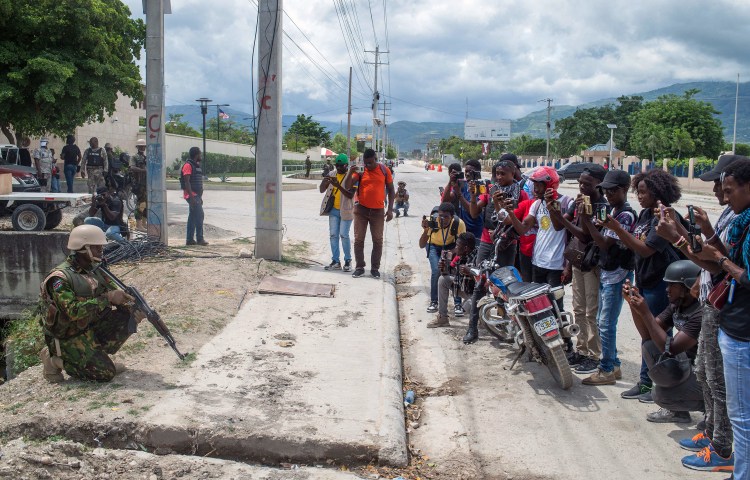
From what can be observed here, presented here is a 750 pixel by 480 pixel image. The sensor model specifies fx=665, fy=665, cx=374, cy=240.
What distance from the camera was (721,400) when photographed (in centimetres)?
398

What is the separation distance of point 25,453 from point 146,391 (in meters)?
1.01

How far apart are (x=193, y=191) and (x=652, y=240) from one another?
8.34 meters

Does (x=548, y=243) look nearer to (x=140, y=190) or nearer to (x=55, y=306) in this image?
(x=55, y=306)

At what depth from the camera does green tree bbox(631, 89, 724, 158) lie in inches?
2514

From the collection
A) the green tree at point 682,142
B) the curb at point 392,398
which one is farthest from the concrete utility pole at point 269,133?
the green tree at point 682,142

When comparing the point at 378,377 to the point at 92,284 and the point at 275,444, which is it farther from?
the point at 92,284

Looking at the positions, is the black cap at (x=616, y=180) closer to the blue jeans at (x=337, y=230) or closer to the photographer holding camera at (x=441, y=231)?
the photographer holding camera at (x=441, y=231)

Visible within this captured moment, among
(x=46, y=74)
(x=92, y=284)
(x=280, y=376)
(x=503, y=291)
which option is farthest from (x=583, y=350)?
(x=46, y=74)

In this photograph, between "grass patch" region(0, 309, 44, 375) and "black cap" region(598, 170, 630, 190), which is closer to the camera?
"black cap" region(598, 170, 630, 190)

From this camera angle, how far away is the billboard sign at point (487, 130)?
12600 cm

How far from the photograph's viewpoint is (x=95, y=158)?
659 inches

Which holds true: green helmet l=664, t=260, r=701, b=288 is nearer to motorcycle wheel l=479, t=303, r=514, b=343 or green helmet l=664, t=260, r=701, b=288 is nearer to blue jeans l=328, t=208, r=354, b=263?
motorcycle wheel l=479, t=303, r=514, b=343

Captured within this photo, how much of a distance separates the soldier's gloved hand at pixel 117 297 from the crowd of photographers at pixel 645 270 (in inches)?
137

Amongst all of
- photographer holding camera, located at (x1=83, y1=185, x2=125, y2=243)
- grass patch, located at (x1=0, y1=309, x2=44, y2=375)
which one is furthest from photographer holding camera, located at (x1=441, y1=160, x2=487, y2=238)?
photographer holding camera, located at (x1=83, y1=185, x2=125, y2=243)
